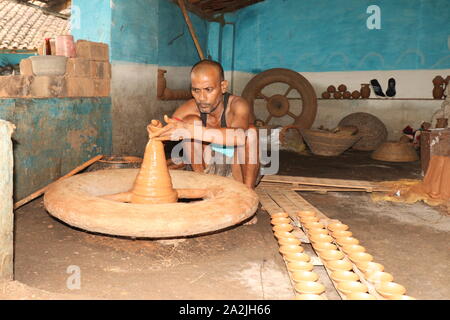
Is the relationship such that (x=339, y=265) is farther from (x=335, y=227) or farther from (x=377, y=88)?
(x=377, y=88)

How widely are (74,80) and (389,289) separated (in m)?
3.52

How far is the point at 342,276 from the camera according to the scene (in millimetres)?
1992

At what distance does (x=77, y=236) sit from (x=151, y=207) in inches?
33.2

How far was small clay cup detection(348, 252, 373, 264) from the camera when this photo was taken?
219 cm

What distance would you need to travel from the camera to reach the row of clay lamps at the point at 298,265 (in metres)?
1.83

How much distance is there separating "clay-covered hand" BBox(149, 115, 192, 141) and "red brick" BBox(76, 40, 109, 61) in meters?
2.29

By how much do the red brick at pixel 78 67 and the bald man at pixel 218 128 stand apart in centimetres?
127

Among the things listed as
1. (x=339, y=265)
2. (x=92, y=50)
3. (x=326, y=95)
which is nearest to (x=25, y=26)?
(x=92, y=50)

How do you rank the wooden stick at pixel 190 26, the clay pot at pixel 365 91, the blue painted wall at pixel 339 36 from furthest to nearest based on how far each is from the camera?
the clay pot at pixel 365 91, the blue painted wall at pixel 339 36, the wooden stick at pixel 190 26

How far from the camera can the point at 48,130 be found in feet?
12.1

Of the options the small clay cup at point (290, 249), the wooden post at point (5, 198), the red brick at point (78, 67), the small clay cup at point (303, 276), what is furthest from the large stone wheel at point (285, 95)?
the wooden post at point (5, 198)

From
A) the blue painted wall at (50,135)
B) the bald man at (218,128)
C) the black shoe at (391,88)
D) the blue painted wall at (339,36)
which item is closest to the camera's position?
the bald man at (218,128)

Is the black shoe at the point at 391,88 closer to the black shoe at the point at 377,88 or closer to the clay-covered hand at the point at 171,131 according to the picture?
the black shoe at the point at 377,88
